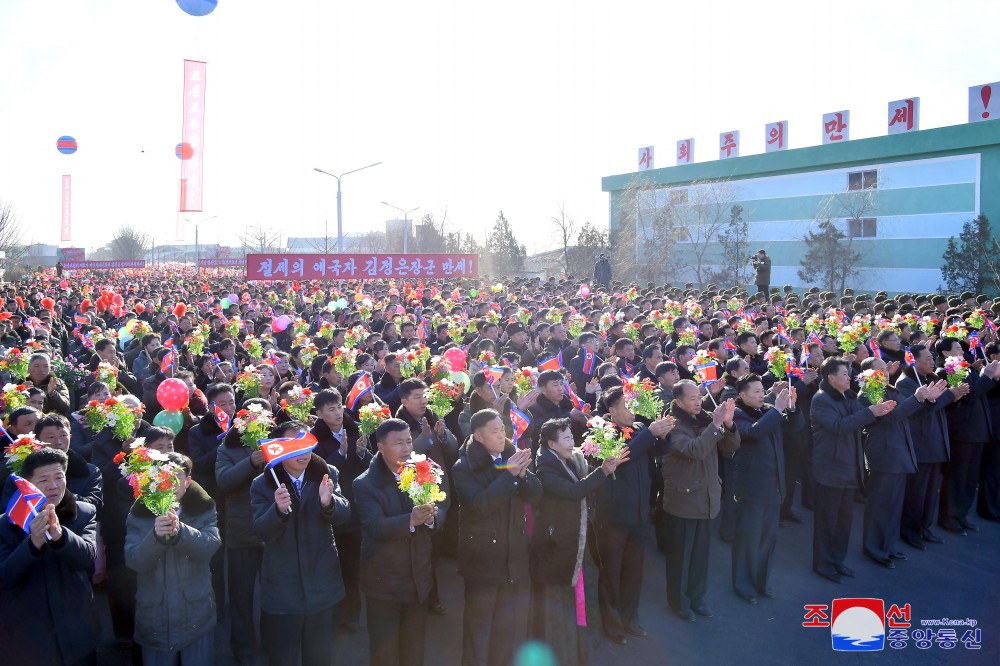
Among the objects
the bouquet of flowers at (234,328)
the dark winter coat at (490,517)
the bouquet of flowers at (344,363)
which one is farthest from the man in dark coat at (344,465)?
the bouquet of flowers at (234,328)

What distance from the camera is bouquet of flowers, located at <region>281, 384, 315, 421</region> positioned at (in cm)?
592

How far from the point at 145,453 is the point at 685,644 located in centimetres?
428

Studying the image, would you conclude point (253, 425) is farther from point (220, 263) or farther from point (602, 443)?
point (220, 263)

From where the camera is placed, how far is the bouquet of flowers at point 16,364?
26.9 ft

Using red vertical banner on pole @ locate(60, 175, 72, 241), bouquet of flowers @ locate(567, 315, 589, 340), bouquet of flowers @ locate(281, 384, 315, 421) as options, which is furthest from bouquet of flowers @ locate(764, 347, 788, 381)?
red vertical banner on pole @ locate(60, 175, 72, 241)

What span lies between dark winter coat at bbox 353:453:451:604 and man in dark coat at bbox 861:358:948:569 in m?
4.92

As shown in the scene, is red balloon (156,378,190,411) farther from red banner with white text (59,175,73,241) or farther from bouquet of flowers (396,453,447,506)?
red banner with white text (59,175,73,241)

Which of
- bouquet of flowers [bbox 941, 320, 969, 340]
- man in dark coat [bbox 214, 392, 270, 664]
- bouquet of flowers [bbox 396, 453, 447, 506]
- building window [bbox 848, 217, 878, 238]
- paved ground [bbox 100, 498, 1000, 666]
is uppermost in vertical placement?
building window [bbox 848, 217, 878, 238]

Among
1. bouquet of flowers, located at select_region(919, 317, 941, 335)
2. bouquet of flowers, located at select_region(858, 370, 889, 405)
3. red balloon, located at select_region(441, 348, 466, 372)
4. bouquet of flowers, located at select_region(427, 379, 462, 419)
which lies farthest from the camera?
bouquet of flowers, located at select_region(919, 317, 941, 335)

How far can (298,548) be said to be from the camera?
4.31m

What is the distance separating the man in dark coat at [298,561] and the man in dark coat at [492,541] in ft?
2.85

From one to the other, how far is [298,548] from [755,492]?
4069 millimetres

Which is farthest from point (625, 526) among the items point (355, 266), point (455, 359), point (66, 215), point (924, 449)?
point (66, 215)

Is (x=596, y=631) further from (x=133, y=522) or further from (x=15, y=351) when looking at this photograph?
(x=15, y=351)
